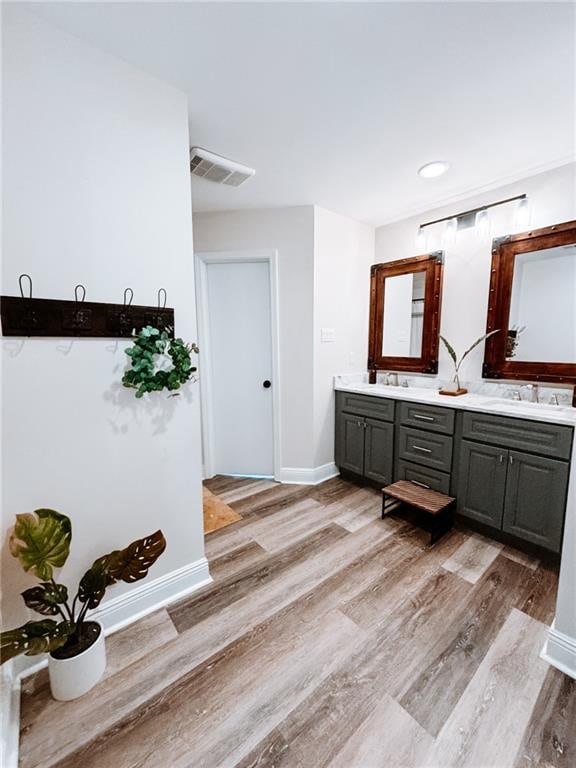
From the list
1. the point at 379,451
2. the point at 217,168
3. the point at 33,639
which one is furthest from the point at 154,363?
the point at 379,451

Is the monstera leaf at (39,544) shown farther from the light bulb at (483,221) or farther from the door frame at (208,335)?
the light bulb at (483,221)

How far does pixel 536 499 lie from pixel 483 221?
6.47 ft

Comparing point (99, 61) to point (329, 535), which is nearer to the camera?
point (99, 61)

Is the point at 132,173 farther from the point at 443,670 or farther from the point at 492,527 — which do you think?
the point at 492,527

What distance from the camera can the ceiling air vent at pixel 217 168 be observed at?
189cm

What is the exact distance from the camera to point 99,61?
1.26 m

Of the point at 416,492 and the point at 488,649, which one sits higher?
the point at 416,492

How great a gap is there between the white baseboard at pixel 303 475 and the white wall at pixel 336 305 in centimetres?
7

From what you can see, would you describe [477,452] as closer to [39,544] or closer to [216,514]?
[216,514]

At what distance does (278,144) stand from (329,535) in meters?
2.51

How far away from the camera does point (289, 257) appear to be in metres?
2.69

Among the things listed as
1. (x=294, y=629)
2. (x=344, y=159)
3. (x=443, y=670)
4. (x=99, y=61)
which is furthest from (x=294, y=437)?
(x=99, y=61)

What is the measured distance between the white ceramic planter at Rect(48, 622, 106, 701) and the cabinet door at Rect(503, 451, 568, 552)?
227 cm

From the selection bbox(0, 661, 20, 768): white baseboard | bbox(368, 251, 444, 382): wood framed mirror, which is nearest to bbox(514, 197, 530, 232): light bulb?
bbox(368, 251, 444, 382): wood framed mirror
